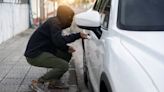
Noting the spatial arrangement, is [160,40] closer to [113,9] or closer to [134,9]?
[134,9]

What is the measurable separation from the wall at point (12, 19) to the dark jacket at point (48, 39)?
649cm

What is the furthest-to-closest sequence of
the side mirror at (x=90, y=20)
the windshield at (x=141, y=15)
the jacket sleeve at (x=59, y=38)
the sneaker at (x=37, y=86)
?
the sneaker at (x=37, y=86), the jacket sleeve at (x=59, y=38), the side mirror at (x=90, y=20), the windshield at (x=141, y=15)

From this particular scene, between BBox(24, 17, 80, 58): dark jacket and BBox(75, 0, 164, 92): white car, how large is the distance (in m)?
1.51

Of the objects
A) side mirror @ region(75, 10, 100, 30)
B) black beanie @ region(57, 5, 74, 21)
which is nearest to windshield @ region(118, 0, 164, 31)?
side mirror @ region(75, 10, 100, 30)

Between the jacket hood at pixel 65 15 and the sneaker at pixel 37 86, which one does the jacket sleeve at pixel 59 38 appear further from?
the sneaker at pixel 37 86

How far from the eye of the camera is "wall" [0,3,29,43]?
1299 centimetres

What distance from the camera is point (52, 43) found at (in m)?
6.25

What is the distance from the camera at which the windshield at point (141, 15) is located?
3.50 metres

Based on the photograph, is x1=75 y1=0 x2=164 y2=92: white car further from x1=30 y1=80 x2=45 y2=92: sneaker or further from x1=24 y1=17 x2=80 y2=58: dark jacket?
x1=30 y1=80 x2=45 y2=92: sneaker

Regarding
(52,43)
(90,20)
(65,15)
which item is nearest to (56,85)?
(52,43)

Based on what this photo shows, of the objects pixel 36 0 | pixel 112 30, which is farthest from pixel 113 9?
pixel 36 0

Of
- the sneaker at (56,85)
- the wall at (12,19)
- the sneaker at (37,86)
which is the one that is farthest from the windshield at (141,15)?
the wall at (12,19)

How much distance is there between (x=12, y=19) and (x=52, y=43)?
9.09 metres

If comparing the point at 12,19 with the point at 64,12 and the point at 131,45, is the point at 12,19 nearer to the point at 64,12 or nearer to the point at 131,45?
the point at 64,12
